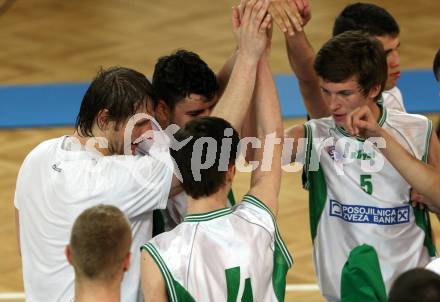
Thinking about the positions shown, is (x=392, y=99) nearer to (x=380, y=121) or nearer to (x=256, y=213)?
(x=380, y=121)

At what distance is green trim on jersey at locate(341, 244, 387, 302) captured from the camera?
142 inches

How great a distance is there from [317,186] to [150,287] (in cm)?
115

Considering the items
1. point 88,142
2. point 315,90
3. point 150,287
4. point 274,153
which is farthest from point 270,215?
point 315,90

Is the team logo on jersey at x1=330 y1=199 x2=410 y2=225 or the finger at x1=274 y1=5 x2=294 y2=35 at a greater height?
the finger at x1=274 y1=5 x2=294 y2=35

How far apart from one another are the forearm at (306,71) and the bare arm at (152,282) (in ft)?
4.08

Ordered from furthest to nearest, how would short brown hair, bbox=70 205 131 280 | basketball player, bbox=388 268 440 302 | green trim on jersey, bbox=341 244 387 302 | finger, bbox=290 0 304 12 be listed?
finger, bbox=290 0 304 12 → green trim on jersey, bbox=341 244 387 302 → short brown hair, bbox=70 205 131 280 → basketball player, bbox=388 268 440 302

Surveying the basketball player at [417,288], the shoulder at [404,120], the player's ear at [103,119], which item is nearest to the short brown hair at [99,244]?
the player's ear at [103,119]

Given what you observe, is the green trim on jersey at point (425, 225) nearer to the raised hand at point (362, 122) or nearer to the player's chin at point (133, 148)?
the raised hand at point (362, 122)

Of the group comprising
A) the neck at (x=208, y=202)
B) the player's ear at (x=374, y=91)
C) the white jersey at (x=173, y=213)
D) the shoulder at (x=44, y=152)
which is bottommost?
the white jersey at (x=173, y=213)

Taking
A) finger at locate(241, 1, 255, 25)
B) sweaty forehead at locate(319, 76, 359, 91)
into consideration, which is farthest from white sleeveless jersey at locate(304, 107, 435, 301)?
finger at locate(241, 1, 255, 25)

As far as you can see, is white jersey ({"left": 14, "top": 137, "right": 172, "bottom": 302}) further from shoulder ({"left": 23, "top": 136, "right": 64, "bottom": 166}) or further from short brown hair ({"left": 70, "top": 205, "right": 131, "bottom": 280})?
short brown hair ({"left": 70, "top": 205, "right": 131, "bottom": 280})

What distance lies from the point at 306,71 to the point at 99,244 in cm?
168

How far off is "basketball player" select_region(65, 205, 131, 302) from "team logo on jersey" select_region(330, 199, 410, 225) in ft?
4.47

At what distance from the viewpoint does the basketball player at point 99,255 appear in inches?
118
